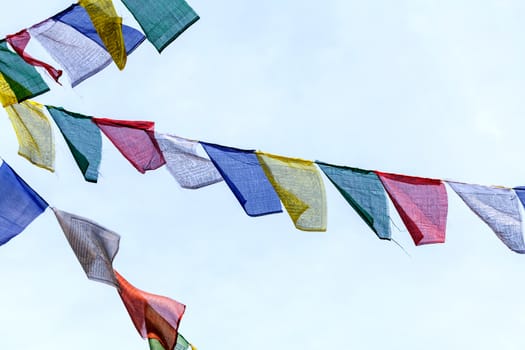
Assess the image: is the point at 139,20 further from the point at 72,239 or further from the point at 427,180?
the point at 427,180

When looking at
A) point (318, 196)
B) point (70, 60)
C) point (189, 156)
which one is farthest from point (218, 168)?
point (70, 60)

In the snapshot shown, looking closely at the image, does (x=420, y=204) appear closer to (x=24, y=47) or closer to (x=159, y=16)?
(x=159, y=16)

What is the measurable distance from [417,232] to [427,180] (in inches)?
21.3

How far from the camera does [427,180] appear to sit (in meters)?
8.77

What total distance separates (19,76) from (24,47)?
22 centimetres

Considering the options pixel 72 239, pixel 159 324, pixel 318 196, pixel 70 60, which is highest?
pixel 70 60

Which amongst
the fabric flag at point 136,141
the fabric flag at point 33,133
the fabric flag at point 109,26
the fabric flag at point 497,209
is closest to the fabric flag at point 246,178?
the fabric flag at point 136,141

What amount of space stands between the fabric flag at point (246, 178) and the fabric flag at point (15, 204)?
1.41 m

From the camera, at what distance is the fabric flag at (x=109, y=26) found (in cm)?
699

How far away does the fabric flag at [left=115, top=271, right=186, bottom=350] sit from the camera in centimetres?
820

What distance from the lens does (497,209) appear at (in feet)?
29.3

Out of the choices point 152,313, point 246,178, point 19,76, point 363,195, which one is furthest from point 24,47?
point 363,195

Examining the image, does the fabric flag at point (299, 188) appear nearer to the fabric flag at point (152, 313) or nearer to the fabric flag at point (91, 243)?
the fabric flag at point (152, 313)

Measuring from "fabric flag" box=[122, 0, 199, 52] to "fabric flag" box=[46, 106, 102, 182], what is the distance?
1219 millimetres
